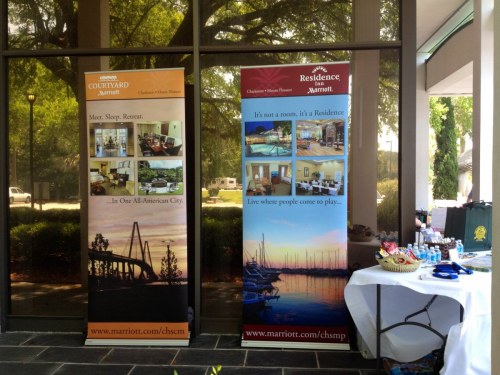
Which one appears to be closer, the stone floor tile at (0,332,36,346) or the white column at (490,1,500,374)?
the white column at (490,1,500,374)

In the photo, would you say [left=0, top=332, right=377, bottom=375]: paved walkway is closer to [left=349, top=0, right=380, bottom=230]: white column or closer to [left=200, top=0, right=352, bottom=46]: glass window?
[left=349, top=0, right=380, bottom=230]: white column

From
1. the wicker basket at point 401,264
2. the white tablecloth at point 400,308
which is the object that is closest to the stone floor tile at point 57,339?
the white tablecloth at point 400,308

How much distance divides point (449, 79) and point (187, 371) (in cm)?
894

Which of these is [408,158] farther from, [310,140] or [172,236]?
[172,236]

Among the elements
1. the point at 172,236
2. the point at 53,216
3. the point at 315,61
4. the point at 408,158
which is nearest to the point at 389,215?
the point at 408,158

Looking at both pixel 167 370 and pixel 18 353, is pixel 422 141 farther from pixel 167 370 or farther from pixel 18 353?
pixel 18 353

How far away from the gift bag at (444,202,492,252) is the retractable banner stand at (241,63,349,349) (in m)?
0.84

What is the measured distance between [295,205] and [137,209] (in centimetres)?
127

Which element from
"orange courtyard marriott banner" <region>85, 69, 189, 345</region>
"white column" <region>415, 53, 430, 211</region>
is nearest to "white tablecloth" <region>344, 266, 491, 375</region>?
"orange courtyard marriott banner" <region>85, 69, 189, 345</region>

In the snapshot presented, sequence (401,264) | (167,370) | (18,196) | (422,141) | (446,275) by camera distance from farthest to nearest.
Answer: (422,141) → (18,196) → (167,370) → (401,264) → (446,275)

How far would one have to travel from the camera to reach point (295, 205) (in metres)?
3.62

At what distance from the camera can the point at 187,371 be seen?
320 centimetres

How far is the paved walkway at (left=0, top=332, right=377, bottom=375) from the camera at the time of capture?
321 centimetres

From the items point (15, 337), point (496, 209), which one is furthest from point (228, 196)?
point (496, 209)
